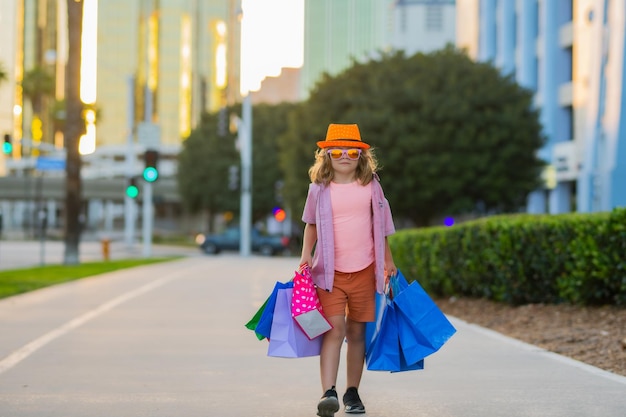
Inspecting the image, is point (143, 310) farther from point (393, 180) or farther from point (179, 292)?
point (393, 180)

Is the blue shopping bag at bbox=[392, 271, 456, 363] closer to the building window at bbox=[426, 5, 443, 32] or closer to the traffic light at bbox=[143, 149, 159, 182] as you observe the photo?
the traffic light at bbox=[143, 149, 159, 182]

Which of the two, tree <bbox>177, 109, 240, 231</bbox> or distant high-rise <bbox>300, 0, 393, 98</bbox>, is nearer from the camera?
tree <bbox>177, 109, 240, 231</bbox>

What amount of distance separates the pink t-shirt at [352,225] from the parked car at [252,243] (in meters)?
50.8

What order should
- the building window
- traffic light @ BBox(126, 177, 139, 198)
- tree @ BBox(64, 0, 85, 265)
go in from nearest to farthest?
1. tree @ BBox(64, 0, 85, 265)
2. traffic light @ BBox(126, 177, 139, 198)
3. the building window

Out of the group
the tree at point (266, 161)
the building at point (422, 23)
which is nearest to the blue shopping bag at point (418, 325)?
the tree at point (266, 161)

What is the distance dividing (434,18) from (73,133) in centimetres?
7719

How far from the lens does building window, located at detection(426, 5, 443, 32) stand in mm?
103750

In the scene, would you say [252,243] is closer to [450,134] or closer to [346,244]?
[450,134]

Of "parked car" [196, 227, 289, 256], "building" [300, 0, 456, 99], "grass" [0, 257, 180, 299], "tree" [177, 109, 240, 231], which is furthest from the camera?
"building" [300, 0, 456, 99]

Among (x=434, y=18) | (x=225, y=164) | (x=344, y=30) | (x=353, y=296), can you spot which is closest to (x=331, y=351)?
(x=353, y=296)

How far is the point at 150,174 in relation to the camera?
32688 millimetres

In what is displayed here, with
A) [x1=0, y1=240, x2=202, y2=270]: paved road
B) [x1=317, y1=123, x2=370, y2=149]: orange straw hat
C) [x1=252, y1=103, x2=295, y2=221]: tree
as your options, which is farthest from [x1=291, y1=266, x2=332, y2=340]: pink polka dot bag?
[x1=252, y1=103, x2=295, y2=221]: tree

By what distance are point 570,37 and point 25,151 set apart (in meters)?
103

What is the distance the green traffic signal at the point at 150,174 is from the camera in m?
32.5
